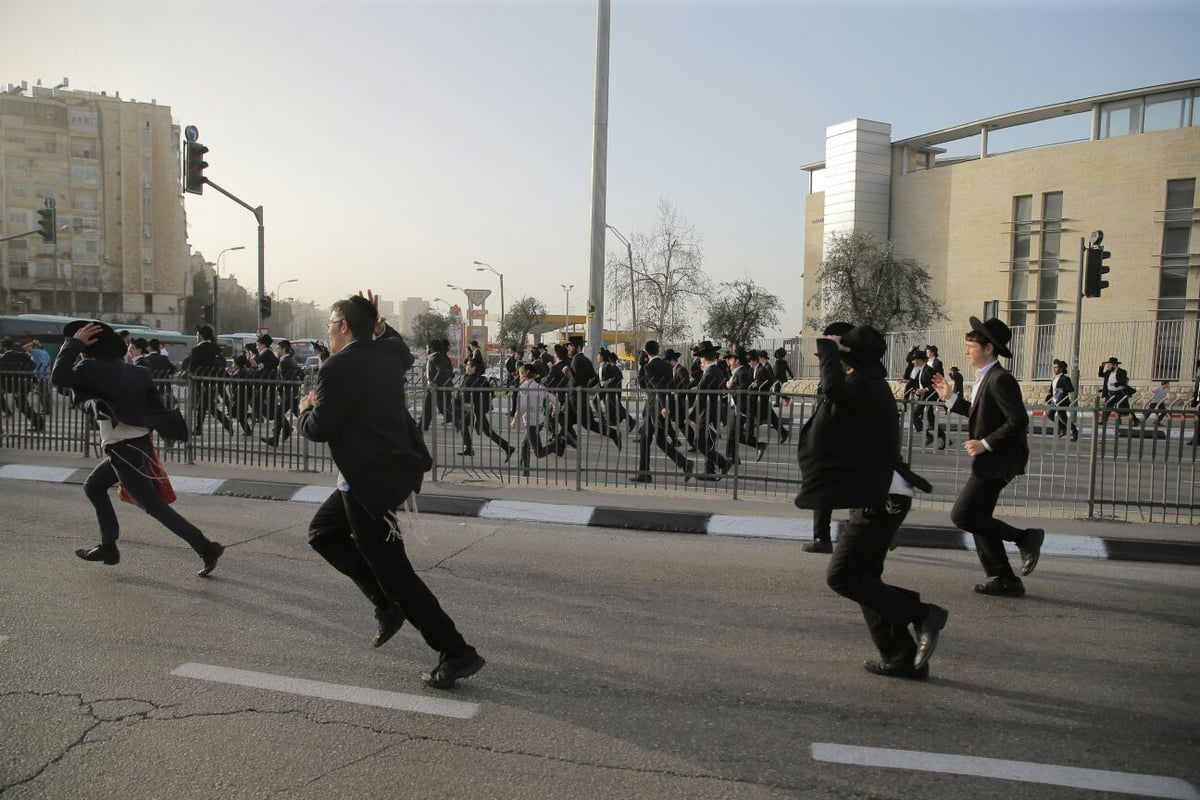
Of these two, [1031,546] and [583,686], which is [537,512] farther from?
[583,686]

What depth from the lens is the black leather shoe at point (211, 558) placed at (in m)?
6.25

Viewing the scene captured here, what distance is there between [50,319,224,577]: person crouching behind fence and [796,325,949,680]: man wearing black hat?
14.1 feet

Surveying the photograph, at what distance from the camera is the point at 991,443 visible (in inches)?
233

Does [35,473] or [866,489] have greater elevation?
[866,489]

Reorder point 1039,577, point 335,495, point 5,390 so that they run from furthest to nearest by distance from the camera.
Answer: point 5,390
point 1039,577
point 335,495

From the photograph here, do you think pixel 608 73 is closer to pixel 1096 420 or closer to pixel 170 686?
pixel 1096 420

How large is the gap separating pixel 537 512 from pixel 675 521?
147 centimetres

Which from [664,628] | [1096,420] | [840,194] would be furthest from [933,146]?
[664,628]

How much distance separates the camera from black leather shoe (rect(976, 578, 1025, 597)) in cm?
628

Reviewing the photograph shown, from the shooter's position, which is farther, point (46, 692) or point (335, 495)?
point (335, 495)

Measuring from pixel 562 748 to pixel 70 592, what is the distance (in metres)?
3.93

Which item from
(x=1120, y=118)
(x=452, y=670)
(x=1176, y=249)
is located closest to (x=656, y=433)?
(x=452, y=670)

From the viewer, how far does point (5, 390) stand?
12.5 meters

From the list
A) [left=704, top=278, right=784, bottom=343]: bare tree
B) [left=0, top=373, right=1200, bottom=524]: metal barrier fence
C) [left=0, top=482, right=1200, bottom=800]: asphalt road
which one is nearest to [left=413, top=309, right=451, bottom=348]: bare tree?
[left=704, top=278, right=784, bottom=343]: bare tree
